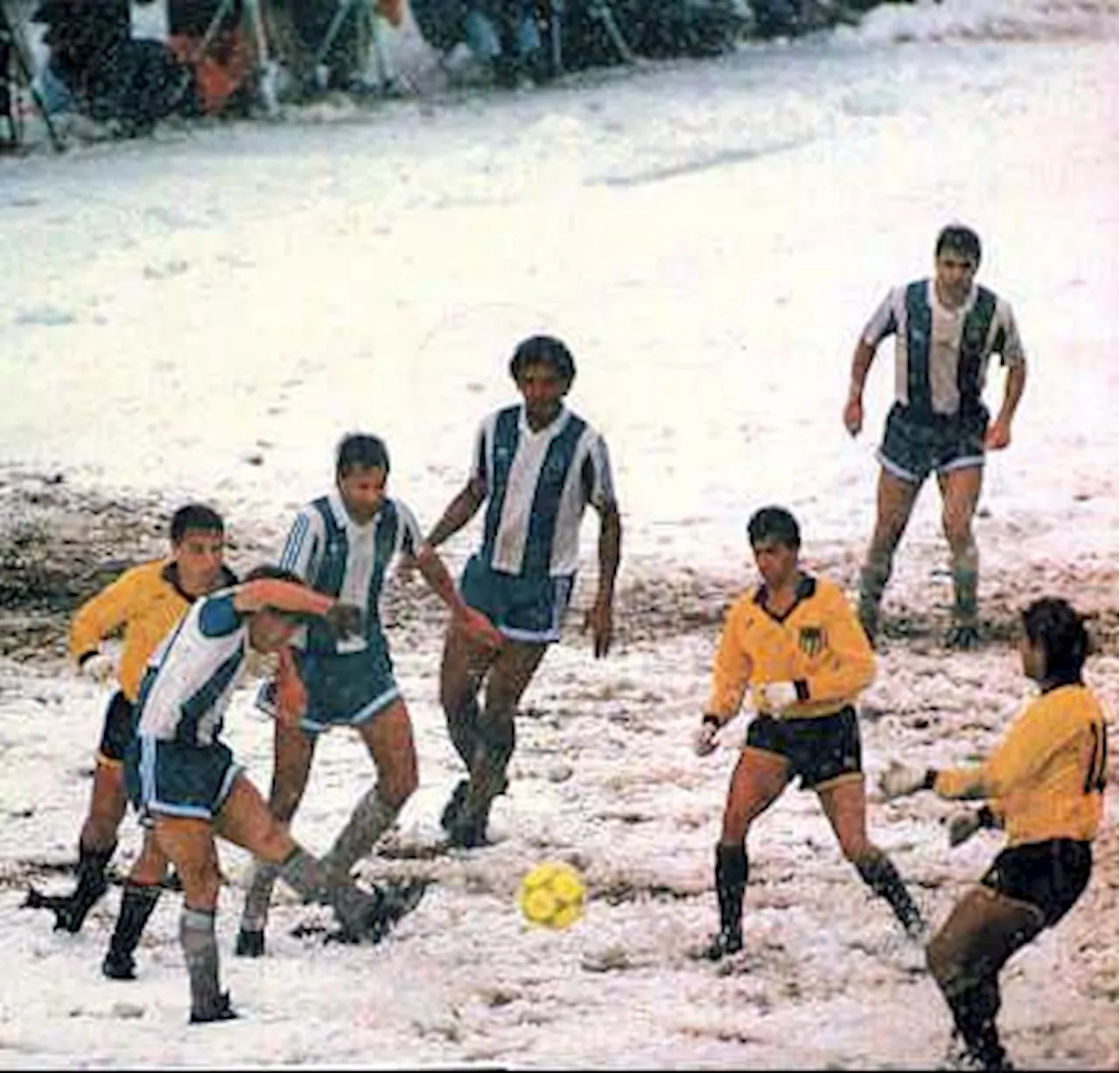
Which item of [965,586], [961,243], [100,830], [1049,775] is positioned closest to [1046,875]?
[1049,775]

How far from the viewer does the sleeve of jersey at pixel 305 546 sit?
7.83 meters

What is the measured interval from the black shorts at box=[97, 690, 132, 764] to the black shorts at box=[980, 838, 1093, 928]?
2.61 meters

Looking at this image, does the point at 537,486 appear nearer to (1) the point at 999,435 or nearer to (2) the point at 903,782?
(2) the point at 903,782

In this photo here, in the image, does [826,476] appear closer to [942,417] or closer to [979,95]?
[942,417]

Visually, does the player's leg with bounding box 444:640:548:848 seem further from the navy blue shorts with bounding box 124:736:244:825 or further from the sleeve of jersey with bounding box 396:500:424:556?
the navy blue shorts with bounding box 124:736:244:825

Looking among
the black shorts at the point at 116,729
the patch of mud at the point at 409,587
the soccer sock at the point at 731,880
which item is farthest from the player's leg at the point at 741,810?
the patch of mud at the point at 409,587

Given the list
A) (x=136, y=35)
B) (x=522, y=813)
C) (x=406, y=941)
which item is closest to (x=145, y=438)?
(x=522, y=813)

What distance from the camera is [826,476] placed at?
13.1 metres

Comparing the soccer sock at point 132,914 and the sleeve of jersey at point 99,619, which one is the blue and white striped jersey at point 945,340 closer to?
the sleeve of jersey at point 99,619

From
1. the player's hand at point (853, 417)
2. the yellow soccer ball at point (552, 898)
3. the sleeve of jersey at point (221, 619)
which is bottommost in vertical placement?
the yellow soccer ball at point (552, 898)

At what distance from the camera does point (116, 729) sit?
7949mm

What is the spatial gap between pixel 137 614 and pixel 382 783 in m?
0.85

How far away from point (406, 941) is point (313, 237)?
941 cm

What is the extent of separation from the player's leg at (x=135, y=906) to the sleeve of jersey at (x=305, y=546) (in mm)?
854
